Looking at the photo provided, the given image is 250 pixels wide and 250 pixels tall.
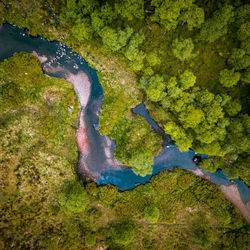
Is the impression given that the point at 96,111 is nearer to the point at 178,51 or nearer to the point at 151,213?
the point at 178,51

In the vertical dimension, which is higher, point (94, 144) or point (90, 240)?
point (94, 144)

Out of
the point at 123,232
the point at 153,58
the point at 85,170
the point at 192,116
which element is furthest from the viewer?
the point at 85,170

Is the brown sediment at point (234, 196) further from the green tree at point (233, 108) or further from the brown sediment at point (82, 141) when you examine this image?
the brown sediment at point (82, 141)

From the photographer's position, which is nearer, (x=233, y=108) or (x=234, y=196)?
(x=233, y=108)

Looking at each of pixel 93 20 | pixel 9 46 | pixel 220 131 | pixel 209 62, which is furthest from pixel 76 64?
pixel 220 131

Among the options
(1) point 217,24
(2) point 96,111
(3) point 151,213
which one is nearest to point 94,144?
(2) point 96,111

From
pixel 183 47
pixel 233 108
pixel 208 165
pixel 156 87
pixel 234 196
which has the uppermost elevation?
pixel 183 47

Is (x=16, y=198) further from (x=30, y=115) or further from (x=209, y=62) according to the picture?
(x=209, y=62)
